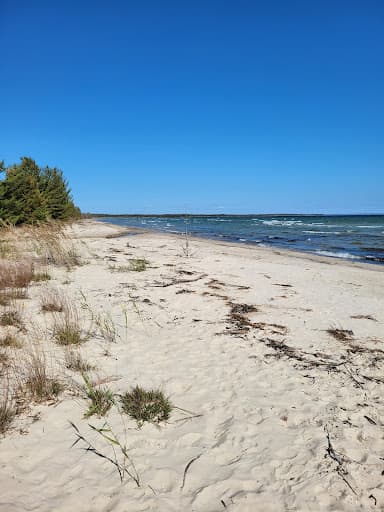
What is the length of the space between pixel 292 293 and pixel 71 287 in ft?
16.9

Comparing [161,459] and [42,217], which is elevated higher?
[42,217]

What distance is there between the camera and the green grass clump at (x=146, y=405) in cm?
281

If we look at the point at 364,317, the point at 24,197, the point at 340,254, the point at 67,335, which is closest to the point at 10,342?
the point at 67,335

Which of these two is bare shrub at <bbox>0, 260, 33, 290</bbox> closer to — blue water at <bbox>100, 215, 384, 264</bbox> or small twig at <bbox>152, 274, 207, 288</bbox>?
small twig at <bbox>152, 274, 207, 288</bbox>

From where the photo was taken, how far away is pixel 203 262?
38.3ft

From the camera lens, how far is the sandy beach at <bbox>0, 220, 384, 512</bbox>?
211 cm

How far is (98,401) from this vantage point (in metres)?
2.89

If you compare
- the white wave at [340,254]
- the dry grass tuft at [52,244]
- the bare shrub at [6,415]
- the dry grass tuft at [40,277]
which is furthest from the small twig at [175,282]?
the white wave at [340,254]

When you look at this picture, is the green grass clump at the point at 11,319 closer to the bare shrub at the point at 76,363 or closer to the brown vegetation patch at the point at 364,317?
the bare shrub at the point at 76,363

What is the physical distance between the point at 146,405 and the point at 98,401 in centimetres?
44

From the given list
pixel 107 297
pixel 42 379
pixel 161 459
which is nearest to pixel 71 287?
pixel 107 297

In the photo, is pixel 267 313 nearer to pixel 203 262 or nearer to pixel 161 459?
pixel 161 459

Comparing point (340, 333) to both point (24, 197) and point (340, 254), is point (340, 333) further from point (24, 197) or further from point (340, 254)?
point (24, 197)

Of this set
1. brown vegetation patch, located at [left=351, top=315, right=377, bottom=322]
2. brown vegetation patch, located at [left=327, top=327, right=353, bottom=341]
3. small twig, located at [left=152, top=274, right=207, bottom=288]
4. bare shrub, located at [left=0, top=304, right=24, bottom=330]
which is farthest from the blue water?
bare shrub, located at [left=0, top=304, right=24, bottom=330]
